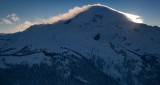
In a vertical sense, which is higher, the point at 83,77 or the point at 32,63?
the point at 32,63

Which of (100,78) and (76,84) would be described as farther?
(100,78)

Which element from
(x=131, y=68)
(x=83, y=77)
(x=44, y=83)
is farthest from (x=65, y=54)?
(x=131, y=68)

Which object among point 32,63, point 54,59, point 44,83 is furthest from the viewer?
point 54,59

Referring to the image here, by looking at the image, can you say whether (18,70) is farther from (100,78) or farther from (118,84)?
(118,84)

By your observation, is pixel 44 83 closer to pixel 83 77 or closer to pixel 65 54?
pixel 83 77

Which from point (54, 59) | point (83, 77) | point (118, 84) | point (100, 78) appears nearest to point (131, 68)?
point (118, 84)

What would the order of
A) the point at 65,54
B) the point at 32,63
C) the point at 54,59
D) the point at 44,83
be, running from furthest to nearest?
the point at 65,54
the point at 54,59
the point at 32,63
the point at 44,83

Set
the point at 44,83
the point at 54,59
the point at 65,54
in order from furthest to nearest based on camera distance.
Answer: the point at 65,54 < the point at 54,59 < the point at 44,83

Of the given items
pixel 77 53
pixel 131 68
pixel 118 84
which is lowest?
pixel 118 84

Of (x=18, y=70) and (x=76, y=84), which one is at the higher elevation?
(x=18, y=70)
